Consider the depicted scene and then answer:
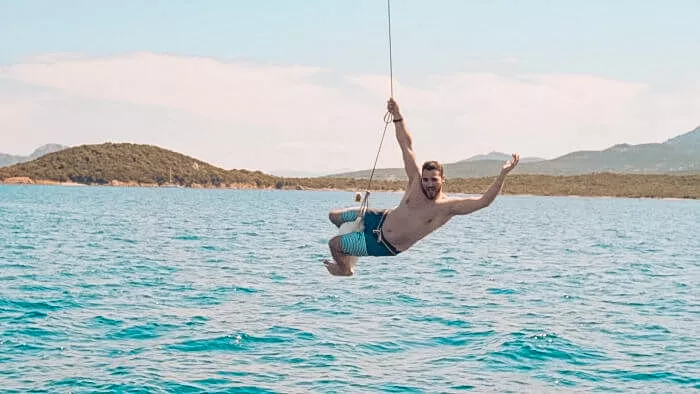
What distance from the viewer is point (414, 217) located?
1337cm

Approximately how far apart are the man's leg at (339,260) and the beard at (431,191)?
1.87 meters

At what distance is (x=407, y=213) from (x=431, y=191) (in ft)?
2.10

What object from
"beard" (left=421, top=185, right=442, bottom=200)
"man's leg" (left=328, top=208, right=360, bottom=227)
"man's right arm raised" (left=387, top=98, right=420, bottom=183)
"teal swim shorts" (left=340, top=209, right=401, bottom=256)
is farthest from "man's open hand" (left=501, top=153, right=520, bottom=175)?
"man's leg" (left=328, top=208, right=360, bottom=227)

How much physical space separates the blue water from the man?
741 cm

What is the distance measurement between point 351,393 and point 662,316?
1713 cm

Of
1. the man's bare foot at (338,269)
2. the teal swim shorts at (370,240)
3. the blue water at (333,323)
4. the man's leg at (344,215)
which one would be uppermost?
the man's leg at (344,215)

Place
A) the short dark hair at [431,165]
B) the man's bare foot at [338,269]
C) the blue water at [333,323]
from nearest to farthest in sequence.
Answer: the short dark hair at [431,165]
the man's bare foot at [338,269]
the blue water at [333,323]

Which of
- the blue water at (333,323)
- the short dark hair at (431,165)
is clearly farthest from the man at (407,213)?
the blue water at (333,323)

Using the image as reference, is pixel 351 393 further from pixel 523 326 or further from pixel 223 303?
pixel 223 303

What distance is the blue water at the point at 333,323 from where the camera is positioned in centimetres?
2127

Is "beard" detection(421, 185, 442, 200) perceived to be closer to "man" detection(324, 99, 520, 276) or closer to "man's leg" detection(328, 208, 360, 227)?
"man" detection(324, 99, 520, 276)

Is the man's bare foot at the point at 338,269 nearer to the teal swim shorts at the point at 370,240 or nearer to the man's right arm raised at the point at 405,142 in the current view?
the teal swim shorts at the point at 370,240

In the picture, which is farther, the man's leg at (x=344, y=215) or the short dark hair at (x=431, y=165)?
the man's leg at (x=344, y=215)

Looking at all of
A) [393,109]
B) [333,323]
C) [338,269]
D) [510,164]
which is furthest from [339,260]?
[333,323]
